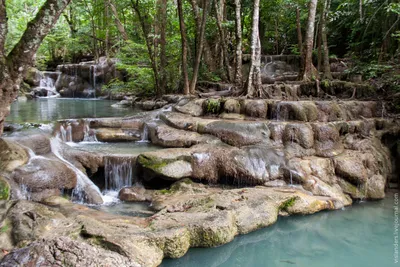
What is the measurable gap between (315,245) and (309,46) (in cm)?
702

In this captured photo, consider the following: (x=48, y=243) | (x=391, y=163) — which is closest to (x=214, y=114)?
(x=391, y=163)

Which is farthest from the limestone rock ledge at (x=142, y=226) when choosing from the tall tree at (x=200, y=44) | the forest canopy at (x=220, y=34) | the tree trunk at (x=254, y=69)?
the forest canopy at (x=220, y=34)

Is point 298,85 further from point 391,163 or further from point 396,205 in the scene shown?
point 396,205

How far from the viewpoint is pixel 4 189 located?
5145 millimetres

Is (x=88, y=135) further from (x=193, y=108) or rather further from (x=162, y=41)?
(x=162, y=41)

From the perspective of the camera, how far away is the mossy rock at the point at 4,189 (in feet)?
16.6

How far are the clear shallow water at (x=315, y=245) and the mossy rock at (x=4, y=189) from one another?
2757 mm

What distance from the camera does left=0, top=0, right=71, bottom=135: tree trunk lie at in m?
4.92

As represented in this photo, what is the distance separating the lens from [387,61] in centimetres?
1094

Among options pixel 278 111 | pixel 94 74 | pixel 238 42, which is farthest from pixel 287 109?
pixel 94 74

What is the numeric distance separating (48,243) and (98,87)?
1723cm

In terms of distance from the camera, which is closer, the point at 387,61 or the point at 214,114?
the point at 214,114

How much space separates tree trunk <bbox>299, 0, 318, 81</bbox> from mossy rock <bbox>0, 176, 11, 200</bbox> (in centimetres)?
880

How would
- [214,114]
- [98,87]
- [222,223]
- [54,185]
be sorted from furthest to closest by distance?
[98,87] < [214,114] < [54,185] < [222,223]
